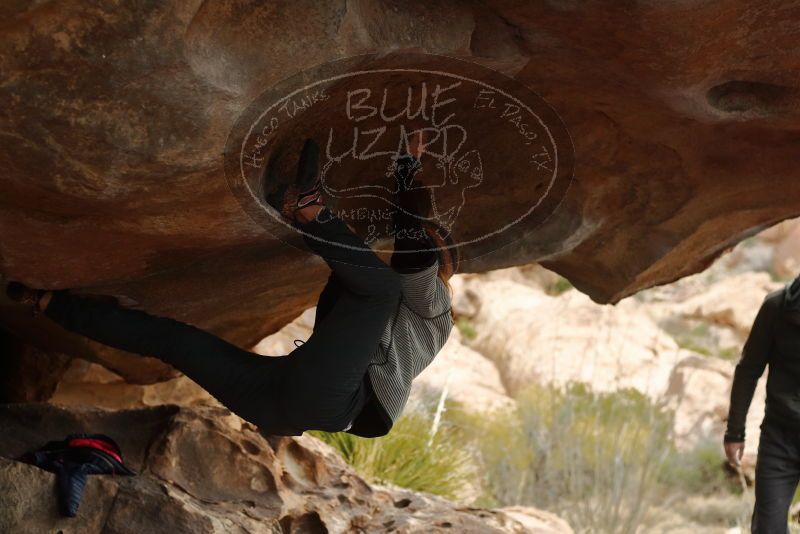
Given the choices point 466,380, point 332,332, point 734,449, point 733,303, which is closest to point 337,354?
point 332,332

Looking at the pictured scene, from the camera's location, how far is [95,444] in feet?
10.5

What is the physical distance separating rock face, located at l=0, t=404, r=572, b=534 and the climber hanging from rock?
47 centimetres

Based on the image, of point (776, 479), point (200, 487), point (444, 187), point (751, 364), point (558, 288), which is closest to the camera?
point (200, 487)

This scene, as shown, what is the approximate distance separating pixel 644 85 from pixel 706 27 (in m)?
0.41

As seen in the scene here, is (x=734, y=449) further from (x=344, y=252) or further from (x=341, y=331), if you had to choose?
(x=344, y=252)

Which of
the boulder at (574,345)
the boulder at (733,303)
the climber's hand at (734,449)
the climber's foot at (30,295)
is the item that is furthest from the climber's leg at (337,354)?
the boulder at (733,303)

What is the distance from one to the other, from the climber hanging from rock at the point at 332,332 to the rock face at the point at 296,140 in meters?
0.21

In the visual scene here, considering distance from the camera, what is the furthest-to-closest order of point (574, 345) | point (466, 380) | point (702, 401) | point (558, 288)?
point (558, 288) → point (574, 345) → point (466, 380) → point (702, 401)

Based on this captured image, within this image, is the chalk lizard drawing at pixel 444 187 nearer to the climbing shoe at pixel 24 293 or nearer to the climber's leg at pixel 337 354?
the climber's leg at pixel 337 354

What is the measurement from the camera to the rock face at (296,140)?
2197 mm

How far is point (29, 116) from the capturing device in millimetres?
2223

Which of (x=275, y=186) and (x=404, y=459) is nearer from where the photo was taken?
(x=275, y=186)

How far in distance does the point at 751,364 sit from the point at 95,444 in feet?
8.76

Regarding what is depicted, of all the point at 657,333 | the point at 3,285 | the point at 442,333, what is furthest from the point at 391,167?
the point at 657,333
